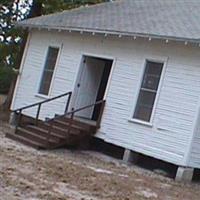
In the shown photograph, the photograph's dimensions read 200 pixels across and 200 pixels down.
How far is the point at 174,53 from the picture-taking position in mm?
13508

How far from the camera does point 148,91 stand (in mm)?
13984

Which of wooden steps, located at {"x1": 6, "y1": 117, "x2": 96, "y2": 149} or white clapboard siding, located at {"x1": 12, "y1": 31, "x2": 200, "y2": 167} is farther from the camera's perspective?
wooden steps, located at {"x1": 6, "y1": 117, "x2": 96, "y2": 149}

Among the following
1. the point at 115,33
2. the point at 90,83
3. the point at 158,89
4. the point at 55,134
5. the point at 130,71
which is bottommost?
the point at 55,134

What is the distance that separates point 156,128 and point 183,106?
37.8 inches

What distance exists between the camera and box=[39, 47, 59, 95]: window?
17.4 meters

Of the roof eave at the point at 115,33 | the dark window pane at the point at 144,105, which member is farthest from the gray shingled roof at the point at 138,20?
the dark window pane at the point at 144,105

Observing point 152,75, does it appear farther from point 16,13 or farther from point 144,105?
point 16,13

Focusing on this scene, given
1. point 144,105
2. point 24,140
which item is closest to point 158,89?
point 144,105

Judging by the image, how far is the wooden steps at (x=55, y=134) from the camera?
14031 mm

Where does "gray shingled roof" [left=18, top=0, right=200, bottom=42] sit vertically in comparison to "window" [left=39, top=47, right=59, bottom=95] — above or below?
above

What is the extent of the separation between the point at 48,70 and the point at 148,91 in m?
4.64

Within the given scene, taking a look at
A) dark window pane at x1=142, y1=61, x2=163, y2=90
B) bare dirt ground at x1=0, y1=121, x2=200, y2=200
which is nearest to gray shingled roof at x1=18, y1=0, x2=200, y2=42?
dark window pane at x1=142, y1=61, x2=163, y2=90

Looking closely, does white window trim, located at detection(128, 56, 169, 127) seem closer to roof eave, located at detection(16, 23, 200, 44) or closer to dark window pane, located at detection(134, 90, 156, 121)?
dark window pane, located at detection(134, 90, 156, 121)

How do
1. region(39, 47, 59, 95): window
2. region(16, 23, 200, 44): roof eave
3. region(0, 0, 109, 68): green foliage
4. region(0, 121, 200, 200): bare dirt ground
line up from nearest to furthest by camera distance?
region(0, 121, 200, 200): bare dirt ground < region(16, 23, 200, 44): roof eave < region(39, 47, 59, 95): window < region(0, 0, 109, 68): green foliage
